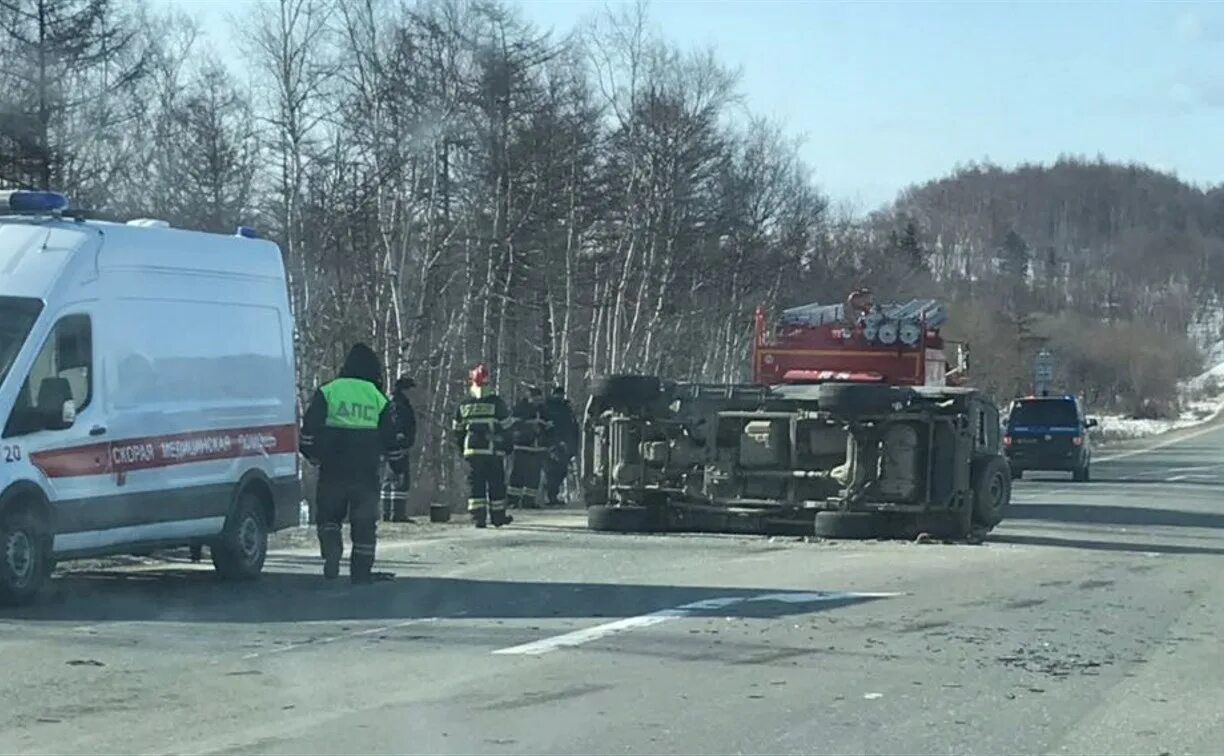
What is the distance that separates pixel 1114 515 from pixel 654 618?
14.2 m

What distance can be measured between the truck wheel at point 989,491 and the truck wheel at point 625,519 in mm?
3337

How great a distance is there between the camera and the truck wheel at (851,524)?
18.7 meters

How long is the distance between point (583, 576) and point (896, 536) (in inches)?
212

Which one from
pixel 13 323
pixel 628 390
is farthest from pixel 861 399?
pixel 13 323

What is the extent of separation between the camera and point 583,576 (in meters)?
14.6

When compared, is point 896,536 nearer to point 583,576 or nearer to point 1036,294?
point 583,576

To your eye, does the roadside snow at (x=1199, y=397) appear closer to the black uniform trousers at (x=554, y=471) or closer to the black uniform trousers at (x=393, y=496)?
the black uniform trousers at (x=554, y=471)

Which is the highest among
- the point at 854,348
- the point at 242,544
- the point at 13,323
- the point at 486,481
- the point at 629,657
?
the point at 854,348

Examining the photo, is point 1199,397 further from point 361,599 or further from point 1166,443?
point 361,599

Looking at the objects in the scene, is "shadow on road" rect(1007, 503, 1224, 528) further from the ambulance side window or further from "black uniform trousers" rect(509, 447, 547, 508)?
the ambulance side window

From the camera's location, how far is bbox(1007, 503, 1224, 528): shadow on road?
2323 cm

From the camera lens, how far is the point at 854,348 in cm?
2184

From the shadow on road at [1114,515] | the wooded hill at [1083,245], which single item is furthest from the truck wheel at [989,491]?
the wooded hill at [1083,245]

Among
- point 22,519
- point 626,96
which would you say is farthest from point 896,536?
point 626,96
